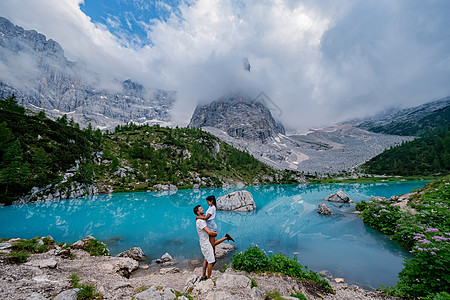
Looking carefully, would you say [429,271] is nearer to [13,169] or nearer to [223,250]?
[223,250]

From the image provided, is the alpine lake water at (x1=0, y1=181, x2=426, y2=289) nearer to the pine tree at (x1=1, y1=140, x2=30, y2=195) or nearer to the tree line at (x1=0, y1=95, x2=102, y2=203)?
the pine tree at (x1=1, y1=140, x2=30, y2=195)

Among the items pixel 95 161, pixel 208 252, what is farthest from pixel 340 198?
pixel 95 161

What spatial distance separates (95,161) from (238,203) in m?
80.8

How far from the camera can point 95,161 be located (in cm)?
9219

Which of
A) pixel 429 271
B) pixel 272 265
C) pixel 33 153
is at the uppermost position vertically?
pixel 33 153

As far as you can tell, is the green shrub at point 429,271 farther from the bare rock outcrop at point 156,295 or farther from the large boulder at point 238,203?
the large boulder at point 238,203

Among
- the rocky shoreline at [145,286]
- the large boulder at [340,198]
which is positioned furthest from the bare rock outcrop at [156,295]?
the large boulder at [340,198]

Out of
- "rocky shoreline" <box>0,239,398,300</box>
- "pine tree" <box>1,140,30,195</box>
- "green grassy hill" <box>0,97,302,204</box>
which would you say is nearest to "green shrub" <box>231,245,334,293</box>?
"rocky shoreline" <box>0,239,398,300</box>

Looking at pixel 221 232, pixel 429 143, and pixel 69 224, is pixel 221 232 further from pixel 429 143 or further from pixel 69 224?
pixel 429 143

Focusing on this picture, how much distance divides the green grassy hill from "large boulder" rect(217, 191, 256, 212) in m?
50.6

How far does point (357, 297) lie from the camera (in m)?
9.23

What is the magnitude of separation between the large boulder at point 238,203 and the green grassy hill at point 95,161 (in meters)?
50.6

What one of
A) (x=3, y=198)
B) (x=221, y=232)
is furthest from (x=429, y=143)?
(x=3, y=198)

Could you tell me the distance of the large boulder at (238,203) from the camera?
43188mm
